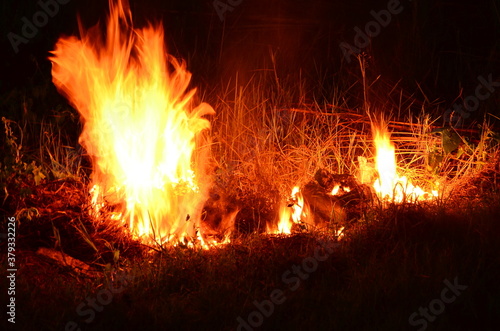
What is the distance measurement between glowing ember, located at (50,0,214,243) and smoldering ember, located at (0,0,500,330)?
2 cm

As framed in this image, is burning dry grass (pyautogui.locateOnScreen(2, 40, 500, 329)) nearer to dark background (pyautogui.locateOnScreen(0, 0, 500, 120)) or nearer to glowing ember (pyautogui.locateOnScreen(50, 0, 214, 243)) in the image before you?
glowing ember (pyautogui.locateOnScreen(50, 0, 214, 243))

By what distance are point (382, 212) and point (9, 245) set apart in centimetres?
290

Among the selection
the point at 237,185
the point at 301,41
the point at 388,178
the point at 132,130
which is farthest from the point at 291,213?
the point at 301,41

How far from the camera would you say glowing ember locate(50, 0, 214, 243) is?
6008 millimetres

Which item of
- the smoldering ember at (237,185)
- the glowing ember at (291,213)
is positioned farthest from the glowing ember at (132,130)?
the glowing ember at (291,213)

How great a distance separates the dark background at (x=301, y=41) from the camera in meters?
9.12

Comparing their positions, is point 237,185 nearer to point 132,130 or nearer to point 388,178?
point 132,130

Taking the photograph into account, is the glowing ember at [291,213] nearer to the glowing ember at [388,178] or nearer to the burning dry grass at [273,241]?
the burning dry grass at [273,241]

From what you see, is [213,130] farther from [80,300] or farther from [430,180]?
[80,300]

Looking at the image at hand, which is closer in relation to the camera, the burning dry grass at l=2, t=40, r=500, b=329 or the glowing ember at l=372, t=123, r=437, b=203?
the burning dry grass at l=2, t=40, r=500, b=329

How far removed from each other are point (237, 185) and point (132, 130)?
1147 millimetres

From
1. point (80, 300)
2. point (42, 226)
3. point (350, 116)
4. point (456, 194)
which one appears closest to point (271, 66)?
point (350, 116)

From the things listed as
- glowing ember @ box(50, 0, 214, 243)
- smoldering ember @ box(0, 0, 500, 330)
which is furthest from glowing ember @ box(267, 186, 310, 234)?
glowing ember @ box(50, 0, 214, 243)

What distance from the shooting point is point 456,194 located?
646cm
